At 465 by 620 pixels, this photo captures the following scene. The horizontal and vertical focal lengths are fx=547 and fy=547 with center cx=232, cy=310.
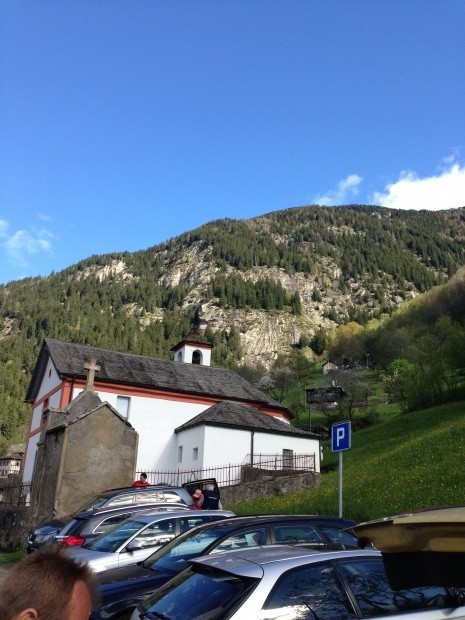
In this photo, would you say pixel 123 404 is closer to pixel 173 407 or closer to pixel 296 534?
pixel 173 407

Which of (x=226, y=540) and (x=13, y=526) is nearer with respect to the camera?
(x=226, y=540)

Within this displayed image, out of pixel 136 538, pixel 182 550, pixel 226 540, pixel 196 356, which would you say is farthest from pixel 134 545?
pixel 196 356

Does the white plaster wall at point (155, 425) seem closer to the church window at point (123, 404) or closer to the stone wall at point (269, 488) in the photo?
the church window at point (123, 404)

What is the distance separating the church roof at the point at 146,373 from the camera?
34.3 m

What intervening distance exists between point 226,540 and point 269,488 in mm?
16740

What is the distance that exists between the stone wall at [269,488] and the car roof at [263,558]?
730 inches

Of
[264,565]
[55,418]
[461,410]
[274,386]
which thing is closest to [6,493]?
[55,418]

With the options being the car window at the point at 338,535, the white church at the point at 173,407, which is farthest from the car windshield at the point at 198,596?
the white church at the point at 173,407

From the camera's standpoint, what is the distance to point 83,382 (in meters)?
33.1

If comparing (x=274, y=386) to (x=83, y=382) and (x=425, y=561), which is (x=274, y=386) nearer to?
(x=83, y=382)

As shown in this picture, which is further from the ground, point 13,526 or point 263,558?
point 263,558

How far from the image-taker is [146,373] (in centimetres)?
3647

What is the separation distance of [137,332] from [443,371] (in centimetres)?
11475

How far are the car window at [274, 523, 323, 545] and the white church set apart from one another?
21.4 metres
